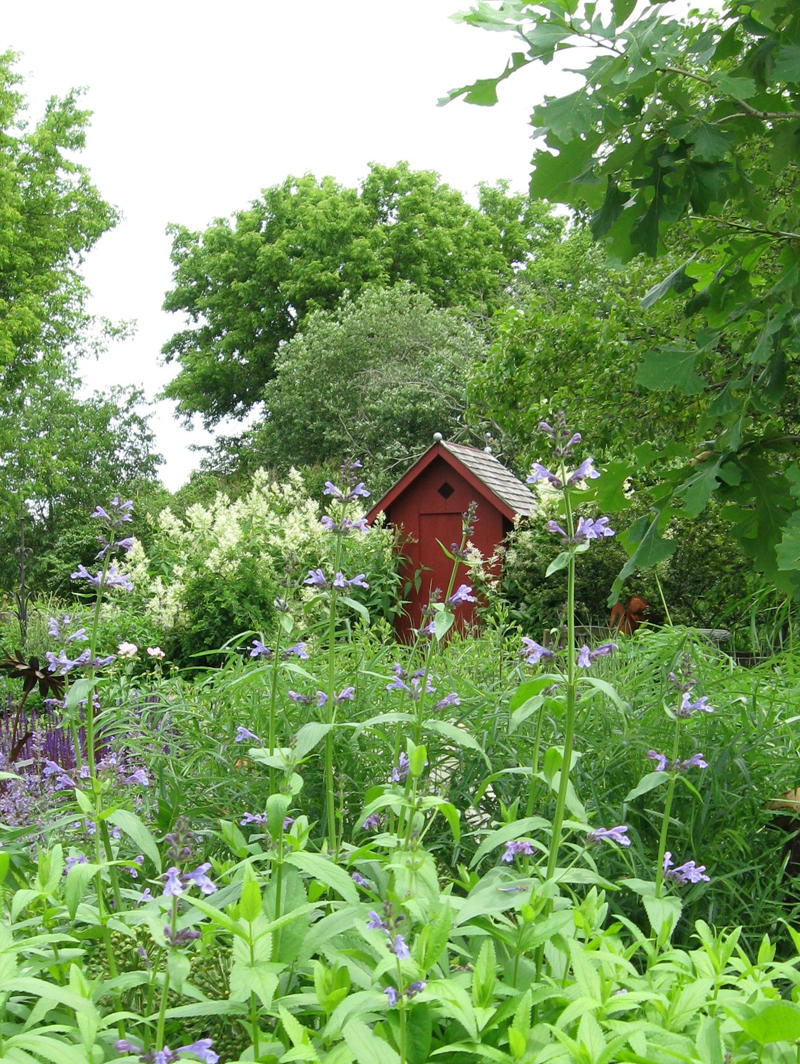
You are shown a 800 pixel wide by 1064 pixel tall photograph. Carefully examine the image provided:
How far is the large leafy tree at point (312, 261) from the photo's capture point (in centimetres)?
3075

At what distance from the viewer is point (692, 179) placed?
3.25 meters

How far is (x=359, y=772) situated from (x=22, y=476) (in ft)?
79.0

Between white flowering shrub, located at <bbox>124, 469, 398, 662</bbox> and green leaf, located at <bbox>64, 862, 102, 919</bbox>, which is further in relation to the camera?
white flowering shrub, located at <bbox>124, 469, 398, 662</bbox>

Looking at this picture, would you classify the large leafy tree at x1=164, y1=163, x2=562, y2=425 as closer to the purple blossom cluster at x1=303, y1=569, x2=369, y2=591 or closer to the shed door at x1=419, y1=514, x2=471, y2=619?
the shed door at x1=419, y1=514, x2=471, y2=619

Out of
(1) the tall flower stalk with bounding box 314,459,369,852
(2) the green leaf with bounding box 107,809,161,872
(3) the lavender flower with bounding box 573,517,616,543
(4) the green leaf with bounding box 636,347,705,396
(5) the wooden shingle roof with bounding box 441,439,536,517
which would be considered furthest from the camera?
Result: (5) the wooden shingle roof with bounding box 441,439,536,517

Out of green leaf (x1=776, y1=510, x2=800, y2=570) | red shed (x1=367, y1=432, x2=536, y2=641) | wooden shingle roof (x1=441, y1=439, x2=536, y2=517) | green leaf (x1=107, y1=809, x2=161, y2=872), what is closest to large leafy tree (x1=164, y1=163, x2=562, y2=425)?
wooden shingle roof (x1=441, y1=439, x2=536, y2=517)

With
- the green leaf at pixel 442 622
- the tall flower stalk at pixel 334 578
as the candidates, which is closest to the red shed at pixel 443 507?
the tall flower stalk at pixel 334 578

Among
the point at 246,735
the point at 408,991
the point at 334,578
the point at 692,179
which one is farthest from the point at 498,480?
the point at 408,991

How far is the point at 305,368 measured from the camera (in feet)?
86.2

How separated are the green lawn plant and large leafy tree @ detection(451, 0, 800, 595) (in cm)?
68

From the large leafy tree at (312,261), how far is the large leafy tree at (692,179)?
87.2ft

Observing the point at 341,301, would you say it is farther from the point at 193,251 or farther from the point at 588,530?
the point at 588,530

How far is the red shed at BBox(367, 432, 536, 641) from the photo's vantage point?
14.7m

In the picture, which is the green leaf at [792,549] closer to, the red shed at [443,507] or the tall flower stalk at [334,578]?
the tall flower stalk at [334,578]
